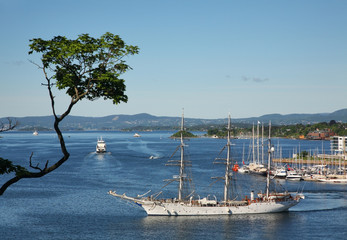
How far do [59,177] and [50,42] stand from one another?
10148 centimetres

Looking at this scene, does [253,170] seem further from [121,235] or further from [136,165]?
[121,235]

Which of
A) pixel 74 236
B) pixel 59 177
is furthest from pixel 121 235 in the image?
pixel 59 177

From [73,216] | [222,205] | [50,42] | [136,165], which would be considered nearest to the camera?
[50,42]

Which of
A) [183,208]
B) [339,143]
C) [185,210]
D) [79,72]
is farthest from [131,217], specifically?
[339,143]

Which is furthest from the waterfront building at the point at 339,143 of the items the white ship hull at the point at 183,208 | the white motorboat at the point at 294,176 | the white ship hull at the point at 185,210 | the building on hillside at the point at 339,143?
the white ship hull at the point at 185,210

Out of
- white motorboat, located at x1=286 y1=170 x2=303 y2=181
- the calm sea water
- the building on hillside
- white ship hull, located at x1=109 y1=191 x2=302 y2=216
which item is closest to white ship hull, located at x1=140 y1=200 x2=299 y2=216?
white ship hull, located at x1=109 y1=191 x2=302 y2=216

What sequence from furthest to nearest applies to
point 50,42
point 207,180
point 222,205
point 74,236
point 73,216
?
point 207,180 < point 222,205 < point 73,216 < point 74,236 < point 50,42

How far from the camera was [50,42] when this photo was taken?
639 inches

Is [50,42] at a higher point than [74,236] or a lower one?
higher

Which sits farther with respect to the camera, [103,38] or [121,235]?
[121,235]

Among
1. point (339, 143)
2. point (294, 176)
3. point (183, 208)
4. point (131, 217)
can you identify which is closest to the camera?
point (131, 217)

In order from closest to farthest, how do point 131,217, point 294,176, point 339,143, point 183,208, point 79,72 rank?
point 79,72 < point 131,217 < point 183,208 < point 294,176 < point 339,143

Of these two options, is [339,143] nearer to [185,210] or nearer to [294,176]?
[294,176]

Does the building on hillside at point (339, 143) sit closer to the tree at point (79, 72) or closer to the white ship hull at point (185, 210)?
the white ship hull at point (185, 210)
